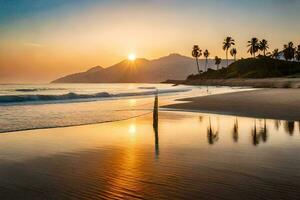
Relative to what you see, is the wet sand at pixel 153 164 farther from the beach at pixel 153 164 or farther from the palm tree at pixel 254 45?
the palm tree at pixel 254 45

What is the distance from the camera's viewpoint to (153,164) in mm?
8906

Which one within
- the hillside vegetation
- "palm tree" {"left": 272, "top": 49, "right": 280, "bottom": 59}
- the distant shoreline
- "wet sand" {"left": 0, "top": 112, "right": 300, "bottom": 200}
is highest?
"palm tree" {"left": 272, "top": 49, "right": 280, "bottom": 59}

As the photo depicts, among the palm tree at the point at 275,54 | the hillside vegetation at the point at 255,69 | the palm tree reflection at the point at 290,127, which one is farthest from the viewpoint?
the palm tree at the point at 275,54

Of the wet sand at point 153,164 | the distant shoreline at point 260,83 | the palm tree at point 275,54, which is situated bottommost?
the distant shoreline at point 260,83

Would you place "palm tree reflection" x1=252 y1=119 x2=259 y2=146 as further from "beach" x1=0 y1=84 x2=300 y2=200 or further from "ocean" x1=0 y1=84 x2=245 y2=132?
"ocean" x1=0 y1=84 x2=245 y2=132

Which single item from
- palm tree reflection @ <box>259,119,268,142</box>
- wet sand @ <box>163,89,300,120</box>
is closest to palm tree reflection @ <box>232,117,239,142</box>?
palm tree reflection @ <box>259,119,268,142</box>

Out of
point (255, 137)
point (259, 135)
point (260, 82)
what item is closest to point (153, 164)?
point (255, 137)

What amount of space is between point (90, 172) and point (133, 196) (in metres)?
2.33

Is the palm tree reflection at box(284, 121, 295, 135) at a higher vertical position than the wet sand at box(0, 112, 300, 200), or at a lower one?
lower

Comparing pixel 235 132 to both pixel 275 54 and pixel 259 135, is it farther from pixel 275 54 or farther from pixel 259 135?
pixel 275 54

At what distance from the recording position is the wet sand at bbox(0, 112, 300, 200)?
6613mm

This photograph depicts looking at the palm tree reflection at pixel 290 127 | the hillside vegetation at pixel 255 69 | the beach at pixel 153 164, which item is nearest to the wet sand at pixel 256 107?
the palm tree reflection at pixel 290 127

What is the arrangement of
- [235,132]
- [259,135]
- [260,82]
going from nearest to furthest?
[259,135]
[235,132]
[260,82]

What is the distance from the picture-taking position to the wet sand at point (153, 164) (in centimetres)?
661
